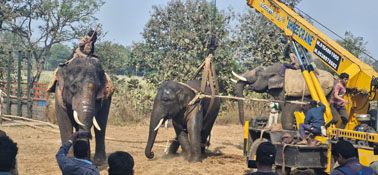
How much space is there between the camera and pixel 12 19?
2925 cm

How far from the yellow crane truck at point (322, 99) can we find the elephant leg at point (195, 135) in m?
1.22

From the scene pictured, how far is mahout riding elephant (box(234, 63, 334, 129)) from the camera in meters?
12.7

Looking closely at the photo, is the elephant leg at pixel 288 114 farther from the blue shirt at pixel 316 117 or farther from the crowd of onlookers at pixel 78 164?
the crowd of onlookers at pixel 78 164

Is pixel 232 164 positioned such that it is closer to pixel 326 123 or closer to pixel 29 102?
pixel 326 123

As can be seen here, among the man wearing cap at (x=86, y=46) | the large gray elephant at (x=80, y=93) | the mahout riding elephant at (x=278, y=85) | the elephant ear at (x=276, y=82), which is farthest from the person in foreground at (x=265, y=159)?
the elephant ear at (x=276, y=82)

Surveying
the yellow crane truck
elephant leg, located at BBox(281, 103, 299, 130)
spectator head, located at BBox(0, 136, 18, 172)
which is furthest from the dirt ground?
spectator head, located at BBox(0, 136, 18, 172)

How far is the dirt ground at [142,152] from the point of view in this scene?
1046 centimetres

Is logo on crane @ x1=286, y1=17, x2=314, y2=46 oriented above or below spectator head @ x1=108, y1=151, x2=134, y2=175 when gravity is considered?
above

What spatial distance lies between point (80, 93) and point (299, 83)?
5.79 m

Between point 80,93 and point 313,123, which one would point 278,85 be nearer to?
point 313,123

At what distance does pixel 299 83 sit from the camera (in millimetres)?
→ 12789

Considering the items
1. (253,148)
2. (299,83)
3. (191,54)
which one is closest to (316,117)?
(253,148)

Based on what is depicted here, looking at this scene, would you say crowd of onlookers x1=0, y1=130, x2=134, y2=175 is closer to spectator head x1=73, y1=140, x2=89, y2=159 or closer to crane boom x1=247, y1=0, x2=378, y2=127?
spectator head x1=73, y1=140, x2=89, y2=159

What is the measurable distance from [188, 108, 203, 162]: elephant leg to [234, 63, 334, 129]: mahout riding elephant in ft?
5.45
